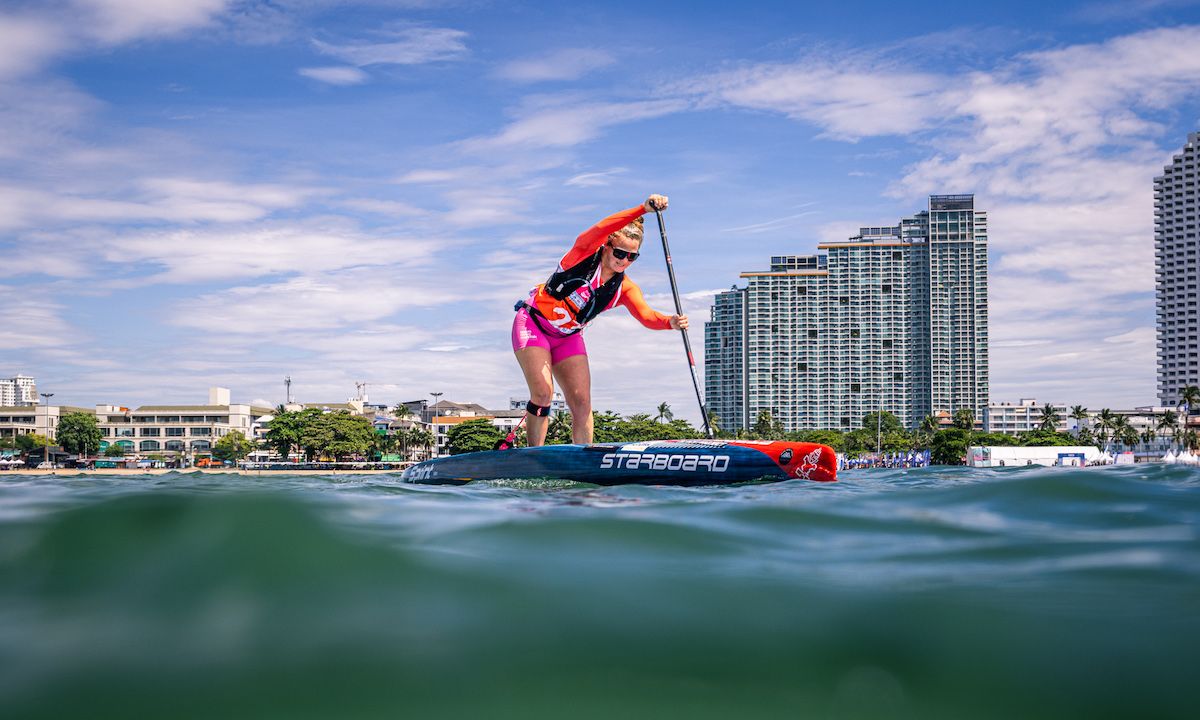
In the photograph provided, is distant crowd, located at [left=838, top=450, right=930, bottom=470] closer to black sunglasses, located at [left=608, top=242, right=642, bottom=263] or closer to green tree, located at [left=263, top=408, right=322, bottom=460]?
black sunglasses, located at [left=608, top=242, right=642, bottom=263]

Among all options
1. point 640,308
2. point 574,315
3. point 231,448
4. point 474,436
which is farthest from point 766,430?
point 574,315

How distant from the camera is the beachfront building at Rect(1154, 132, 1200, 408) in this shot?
164 meters

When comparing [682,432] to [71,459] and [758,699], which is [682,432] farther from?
[758,699]

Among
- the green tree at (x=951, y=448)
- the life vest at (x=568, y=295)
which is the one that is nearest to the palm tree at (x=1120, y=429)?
the green tree at (x=951, y=448)

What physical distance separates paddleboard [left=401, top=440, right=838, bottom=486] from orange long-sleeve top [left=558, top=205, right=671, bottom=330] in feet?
8.92

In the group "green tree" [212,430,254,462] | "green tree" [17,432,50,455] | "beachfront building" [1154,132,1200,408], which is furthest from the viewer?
"beachfront building" [1154,132,1200,408]

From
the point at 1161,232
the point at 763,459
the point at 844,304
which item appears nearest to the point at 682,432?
the point at 844,304

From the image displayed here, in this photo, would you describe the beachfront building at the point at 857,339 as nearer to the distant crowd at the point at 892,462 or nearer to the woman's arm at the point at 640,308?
the distant crowd at the point at 892,462

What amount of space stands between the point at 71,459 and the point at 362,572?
106m

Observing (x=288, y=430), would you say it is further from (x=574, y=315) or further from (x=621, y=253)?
(x=621, y=253)

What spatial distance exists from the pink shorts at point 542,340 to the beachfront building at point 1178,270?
610 ft

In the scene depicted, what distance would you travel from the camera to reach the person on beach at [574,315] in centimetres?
1293

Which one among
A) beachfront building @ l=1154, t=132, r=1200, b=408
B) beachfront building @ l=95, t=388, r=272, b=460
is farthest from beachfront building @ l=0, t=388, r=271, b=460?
beachfront building @ l=1154, t=132, r=1200, b=408

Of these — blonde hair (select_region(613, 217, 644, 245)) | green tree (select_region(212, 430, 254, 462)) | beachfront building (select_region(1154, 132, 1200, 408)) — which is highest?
beachfront building (select_region(1154, 132, 1200, 408))
